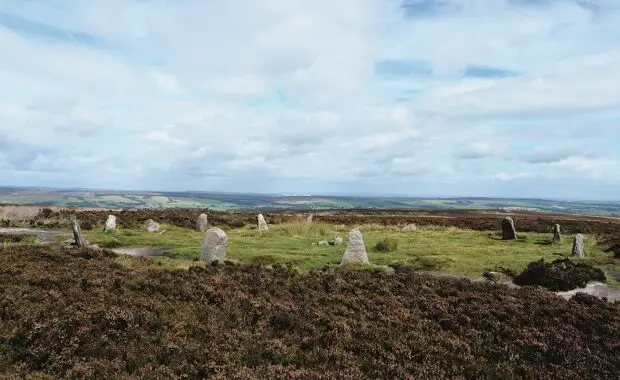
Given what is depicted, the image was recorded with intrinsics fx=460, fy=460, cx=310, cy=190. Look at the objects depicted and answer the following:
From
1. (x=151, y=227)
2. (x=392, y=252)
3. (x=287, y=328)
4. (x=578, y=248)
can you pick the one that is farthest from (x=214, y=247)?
(x=578, y=248)

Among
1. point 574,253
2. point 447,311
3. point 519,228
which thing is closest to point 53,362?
point 447,311

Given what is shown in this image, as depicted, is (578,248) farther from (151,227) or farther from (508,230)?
(151,227)

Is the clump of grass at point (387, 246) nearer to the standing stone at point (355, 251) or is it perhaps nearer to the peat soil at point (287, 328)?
the standing stone at point (355, 251)

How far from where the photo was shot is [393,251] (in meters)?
30.9

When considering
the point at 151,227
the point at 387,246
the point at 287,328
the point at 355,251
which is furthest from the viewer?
the point at 151,227

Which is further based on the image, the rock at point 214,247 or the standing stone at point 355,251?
the rock at point 214,247

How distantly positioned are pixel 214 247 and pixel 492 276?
14318 millimetres

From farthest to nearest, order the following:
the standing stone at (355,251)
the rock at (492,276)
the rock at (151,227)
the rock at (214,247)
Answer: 1. the rock at (151,227)
2. the rock at (214,247)
3. the standing stone at (355,251)
4. the rock at (492,276)

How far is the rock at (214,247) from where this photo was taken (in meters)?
24.6

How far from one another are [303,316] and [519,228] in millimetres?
49009

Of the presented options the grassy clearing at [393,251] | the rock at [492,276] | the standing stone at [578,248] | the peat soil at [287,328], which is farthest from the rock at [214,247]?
the standing stone at [578,248]

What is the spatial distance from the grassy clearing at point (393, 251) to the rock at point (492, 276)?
414 mm

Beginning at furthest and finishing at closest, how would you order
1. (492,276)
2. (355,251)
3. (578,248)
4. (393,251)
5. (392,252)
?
(393,251), (392,252), (578,248), (355,251), (492,276)

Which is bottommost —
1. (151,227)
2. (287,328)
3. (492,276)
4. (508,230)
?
(287,328)
